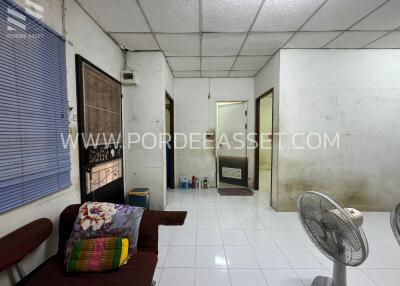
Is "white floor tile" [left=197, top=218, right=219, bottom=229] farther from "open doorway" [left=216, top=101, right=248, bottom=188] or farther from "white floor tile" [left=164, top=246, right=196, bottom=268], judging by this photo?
"open doorway" [left=216, top=101, right=248, bottom=188]

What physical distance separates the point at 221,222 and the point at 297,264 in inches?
46.8

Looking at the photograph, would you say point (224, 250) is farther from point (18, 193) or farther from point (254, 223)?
point (18, 193)

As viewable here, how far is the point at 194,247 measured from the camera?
7.80 ft

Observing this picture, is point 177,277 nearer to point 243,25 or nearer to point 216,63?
point 243,25

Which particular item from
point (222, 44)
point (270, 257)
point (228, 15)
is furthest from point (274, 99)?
point (270, 257)

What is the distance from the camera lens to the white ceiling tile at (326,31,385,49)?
283 centimetres

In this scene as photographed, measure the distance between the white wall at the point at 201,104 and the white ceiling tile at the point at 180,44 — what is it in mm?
1435

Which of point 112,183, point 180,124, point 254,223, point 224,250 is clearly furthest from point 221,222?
point 180,124

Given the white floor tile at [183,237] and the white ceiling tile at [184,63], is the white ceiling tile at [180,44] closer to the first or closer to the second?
the white ceiling tile at [184,63]

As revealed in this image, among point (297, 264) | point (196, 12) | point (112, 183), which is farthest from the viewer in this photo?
point (112, 183)

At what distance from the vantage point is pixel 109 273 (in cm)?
137

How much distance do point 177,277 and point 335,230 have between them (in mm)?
1416

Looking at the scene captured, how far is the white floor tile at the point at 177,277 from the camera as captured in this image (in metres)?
1.82

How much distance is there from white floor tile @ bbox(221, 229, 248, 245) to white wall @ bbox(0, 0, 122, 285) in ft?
5.84
